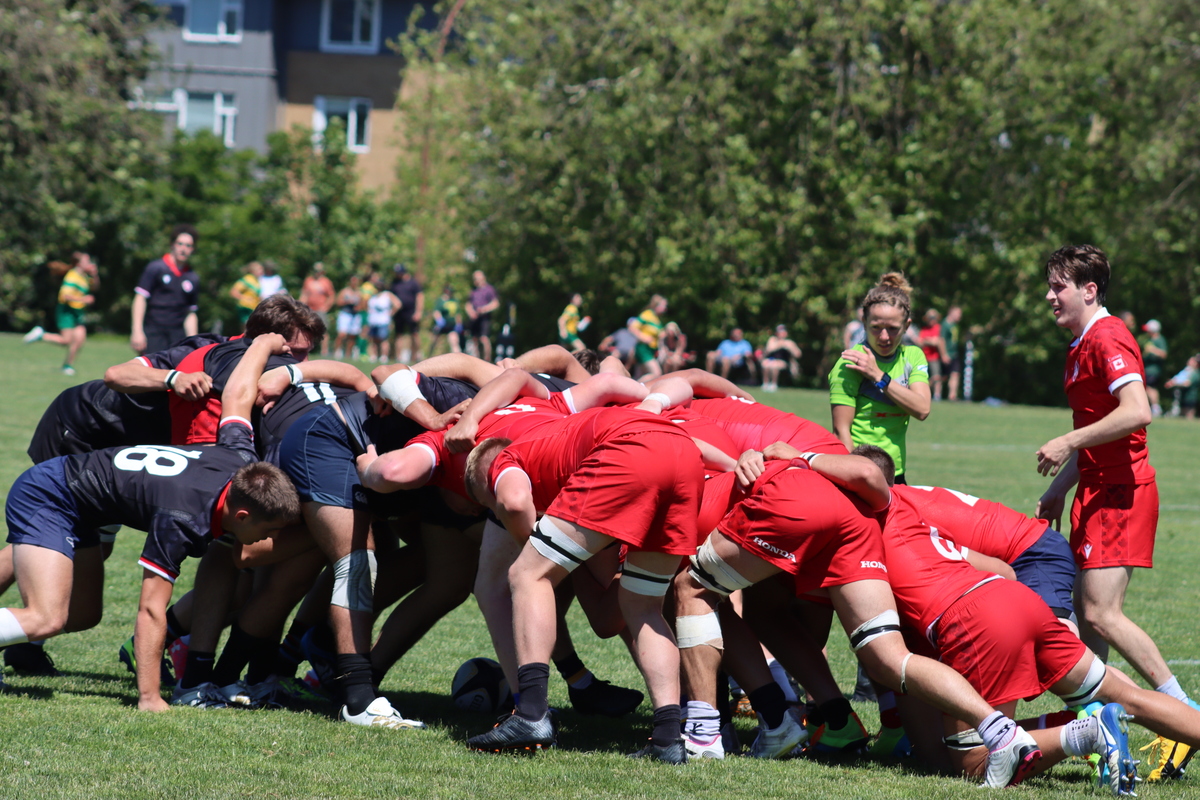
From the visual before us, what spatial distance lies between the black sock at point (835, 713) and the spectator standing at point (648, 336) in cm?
1860

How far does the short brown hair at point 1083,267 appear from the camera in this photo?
17.6ft

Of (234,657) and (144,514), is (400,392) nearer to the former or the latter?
(144,514)

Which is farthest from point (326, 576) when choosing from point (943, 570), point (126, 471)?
point (943, 570)

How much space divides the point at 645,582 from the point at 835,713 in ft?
3.09

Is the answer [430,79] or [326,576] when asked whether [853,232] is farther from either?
[326,576]

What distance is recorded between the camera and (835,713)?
4.99 m

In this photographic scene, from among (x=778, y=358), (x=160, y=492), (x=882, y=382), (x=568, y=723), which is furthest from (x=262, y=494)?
(x=778, y=358)

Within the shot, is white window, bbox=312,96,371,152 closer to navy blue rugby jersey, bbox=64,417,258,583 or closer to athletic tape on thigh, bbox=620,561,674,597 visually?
navy blue rugby jersey, bbox=64,417,258,583

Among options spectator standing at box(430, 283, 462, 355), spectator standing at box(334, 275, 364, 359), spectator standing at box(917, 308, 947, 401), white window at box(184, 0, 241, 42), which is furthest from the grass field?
white window at box(184, 0, 241, 42)

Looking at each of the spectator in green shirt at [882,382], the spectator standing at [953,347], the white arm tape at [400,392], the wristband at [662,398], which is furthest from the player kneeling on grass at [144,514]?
the spectator standing at [953,347]

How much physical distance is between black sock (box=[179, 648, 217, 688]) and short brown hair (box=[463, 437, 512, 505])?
1.45 metres

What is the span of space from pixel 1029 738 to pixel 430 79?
1268 inches

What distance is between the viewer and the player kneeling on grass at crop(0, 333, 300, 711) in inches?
198

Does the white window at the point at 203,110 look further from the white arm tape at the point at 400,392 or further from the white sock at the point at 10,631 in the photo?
the white sock at the point at 10,631
